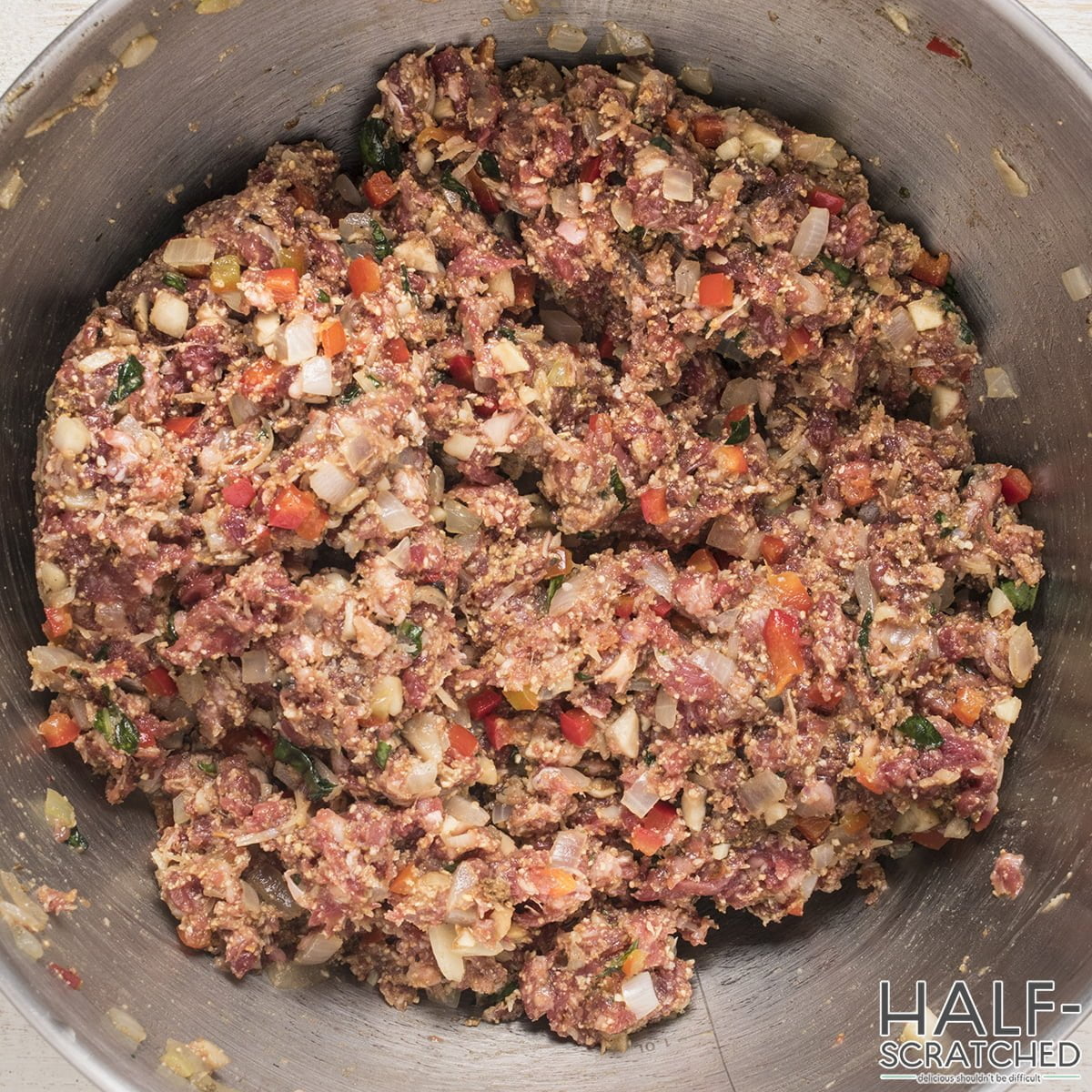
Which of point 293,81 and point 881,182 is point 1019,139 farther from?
point 293,81

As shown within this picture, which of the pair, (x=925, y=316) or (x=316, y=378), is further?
(x=925, y=316)

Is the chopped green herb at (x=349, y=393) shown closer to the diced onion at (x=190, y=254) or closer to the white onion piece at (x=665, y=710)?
the diced onion at (x=190, y=254)

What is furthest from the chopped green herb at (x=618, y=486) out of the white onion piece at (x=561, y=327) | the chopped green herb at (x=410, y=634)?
the chopped green herb at (x=410, y=634)

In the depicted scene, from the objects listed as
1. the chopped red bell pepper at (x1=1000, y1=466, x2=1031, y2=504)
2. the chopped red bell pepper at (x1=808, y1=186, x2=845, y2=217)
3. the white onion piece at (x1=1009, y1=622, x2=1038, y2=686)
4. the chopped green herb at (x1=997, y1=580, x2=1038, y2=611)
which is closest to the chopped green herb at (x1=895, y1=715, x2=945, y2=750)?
the white onion piece at (x1=1009, y1=622, x2=1038, y2=686)

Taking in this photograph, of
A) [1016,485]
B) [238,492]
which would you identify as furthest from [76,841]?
[1016,485]

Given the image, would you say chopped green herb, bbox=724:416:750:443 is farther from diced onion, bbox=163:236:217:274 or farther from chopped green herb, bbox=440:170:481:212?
diced onion, bbox=163:236:217:274

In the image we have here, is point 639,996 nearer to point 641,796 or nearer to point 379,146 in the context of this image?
point 641,796
